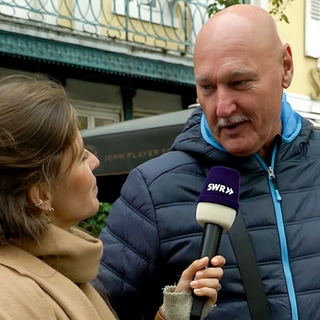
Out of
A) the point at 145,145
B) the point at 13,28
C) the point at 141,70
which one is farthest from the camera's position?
the point at 141,70

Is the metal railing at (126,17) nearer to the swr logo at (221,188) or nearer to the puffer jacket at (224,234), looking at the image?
the puffer jacket at (224,234)

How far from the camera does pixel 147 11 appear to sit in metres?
11.9

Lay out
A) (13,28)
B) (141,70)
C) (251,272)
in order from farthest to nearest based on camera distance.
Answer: (141,70)
(13,28)
(251,272)

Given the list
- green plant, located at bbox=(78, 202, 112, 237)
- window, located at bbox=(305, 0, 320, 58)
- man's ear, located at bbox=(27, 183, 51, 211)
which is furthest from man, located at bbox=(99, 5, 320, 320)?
window, located at bbox=(305, 0, 320, 58)

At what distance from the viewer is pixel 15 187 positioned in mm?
2148

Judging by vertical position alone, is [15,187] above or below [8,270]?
above

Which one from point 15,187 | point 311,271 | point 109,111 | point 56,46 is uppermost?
point 15,187

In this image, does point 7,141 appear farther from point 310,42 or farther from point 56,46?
point 310,42

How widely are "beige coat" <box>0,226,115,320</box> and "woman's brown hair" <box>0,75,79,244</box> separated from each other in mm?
49

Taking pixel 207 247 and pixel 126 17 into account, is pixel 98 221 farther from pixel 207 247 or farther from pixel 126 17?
pixel 207 247

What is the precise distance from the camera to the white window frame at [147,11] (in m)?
11.5

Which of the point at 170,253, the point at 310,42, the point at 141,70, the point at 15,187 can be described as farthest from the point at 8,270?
the point at 310,42

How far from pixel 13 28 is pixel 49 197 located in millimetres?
7946

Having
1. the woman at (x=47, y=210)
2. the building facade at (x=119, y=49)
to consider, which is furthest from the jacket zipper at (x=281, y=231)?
the building facade at (x=119, y=49)
